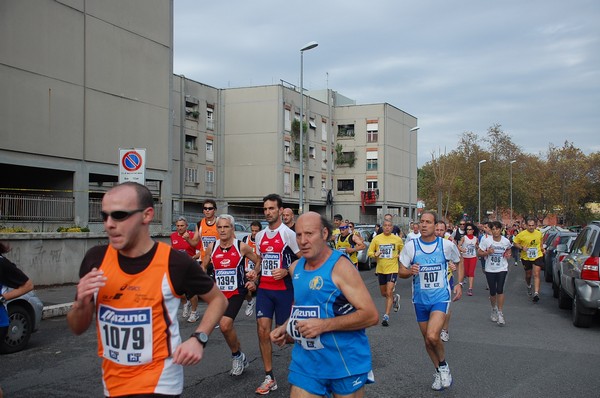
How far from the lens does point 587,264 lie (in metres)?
10.4

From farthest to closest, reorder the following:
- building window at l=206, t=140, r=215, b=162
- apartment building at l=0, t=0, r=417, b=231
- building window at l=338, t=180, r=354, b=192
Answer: building window at l=338, t=180, r=354, b=192, building window at l=206, t=140, r=215, b=162, apartment building at l=0, t=0, r=417, b=231

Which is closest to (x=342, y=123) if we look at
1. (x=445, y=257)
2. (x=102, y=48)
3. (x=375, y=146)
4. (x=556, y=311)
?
(x=375, y=146)

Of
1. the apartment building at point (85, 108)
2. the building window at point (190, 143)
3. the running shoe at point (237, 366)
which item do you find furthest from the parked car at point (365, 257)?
the building window at point (190, 143)

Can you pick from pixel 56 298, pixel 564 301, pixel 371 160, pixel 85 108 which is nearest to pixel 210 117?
pixel 371 160

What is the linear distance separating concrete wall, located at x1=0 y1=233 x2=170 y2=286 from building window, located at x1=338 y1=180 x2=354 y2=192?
43685mm

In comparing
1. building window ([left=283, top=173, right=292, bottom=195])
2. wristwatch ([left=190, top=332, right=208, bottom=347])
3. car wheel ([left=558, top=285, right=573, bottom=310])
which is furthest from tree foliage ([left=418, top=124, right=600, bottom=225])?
wristwatch ([left=190, top=332, right=208, bottom=347])

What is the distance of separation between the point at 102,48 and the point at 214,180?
25585mm

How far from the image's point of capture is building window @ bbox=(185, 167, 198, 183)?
45638 millimetres

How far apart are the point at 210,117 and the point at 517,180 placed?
36.9 meters

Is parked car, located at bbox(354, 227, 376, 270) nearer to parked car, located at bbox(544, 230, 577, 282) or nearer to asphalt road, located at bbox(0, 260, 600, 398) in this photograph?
parked car, located at bbox(544, 230, 577, 282)

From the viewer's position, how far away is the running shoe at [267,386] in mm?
6301

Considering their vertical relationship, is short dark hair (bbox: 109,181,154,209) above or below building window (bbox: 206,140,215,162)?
below

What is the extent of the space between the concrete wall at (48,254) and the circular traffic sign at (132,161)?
4.12m

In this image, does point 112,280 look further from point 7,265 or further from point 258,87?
point 258,87
